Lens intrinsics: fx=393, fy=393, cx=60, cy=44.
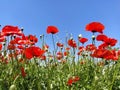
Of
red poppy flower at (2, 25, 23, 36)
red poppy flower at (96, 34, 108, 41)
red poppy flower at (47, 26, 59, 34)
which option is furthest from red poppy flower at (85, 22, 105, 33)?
red poppy flower at (2, 25, 23, 36)

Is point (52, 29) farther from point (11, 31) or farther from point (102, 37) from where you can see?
point (11, 31)

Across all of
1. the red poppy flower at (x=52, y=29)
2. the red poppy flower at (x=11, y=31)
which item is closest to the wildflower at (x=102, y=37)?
the red poppy flower at (x=52, y=29)

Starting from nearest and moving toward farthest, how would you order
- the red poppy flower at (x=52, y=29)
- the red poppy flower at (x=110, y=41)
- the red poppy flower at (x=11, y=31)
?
the red poppy flower at (x=11, y=31) < the red poppy flower at (x=110, y=41) < the red poppy flower at (x=52, y=29)

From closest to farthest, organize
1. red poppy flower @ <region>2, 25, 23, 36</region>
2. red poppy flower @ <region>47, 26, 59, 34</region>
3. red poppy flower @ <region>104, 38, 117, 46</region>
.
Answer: red poppy flower @ <region>2, 25, 23, 36</region> < red poppy flower @ <region>104, 38, 117, 46</region> < red poppy flower @ <region>47, 26, 59, 34</region>

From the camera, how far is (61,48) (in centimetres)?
629

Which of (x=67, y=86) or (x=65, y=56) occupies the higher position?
(x=65, y=56)

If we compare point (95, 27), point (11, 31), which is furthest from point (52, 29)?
point (11, 31)

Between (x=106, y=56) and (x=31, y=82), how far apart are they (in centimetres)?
84

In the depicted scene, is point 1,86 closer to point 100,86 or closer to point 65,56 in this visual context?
point 100,86

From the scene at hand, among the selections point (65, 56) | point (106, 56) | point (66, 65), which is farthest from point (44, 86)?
point (65, 56)

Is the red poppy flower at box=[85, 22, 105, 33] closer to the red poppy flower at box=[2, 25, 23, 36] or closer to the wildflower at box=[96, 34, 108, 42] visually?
the wildflower at box=[96, 34, 108, 42]

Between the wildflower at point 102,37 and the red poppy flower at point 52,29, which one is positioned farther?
the red poppy flower at point 52,29

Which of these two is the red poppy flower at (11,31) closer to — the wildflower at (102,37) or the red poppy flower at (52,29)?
the wildflower at (102,37)

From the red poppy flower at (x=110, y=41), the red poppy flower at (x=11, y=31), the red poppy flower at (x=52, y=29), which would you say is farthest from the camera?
the red poppy flower at (x=52, y=29)
